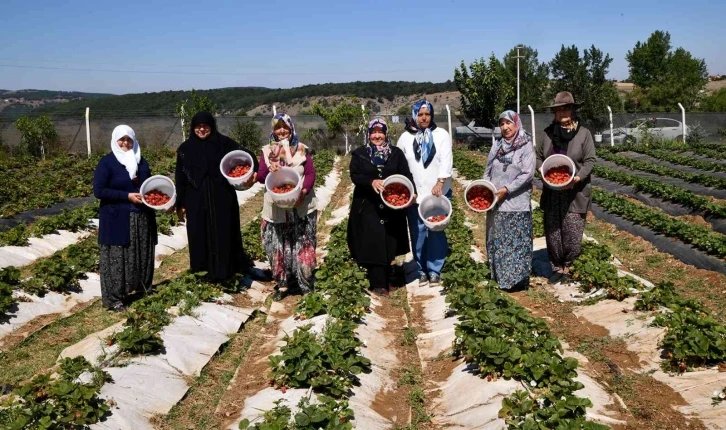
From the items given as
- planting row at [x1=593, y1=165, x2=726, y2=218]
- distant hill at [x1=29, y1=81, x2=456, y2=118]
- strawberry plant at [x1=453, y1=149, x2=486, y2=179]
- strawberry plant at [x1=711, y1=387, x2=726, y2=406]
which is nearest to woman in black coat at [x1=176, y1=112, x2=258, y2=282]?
strawberry plant at [x1=711, y1=387, x2=726, y2=406]

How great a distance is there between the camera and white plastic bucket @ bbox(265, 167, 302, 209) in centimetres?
658

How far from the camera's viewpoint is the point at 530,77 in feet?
189

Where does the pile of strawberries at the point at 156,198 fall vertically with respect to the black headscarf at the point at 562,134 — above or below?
below

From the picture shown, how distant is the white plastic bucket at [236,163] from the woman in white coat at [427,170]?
163cm

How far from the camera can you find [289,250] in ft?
23.8

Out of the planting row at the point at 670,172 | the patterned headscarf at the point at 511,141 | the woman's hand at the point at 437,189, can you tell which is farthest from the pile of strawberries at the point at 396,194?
the planting row at the point at 670,172

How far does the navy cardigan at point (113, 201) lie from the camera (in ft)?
22.3

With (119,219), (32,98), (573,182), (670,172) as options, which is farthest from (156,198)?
(32,98)

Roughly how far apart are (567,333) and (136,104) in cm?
6680

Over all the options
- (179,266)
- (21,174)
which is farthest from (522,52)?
(179,266)

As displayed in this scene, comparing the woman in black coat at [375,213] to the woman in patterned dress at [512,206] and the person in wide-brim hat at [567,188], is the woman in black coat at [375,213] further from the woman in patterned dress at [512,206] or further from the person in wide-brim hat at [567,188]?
the person in wide-brim hat at [567,188]

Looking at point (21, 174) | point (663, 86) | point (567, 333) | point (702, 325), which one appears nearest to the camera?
point (702, 325)

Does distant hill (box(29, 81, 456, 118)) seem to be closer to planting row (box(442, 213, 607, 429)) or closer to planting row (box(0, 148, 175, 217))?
planting row (box(0, 148, 175, 217))

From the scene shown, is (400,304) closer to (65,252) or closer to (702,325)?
(702,325)
